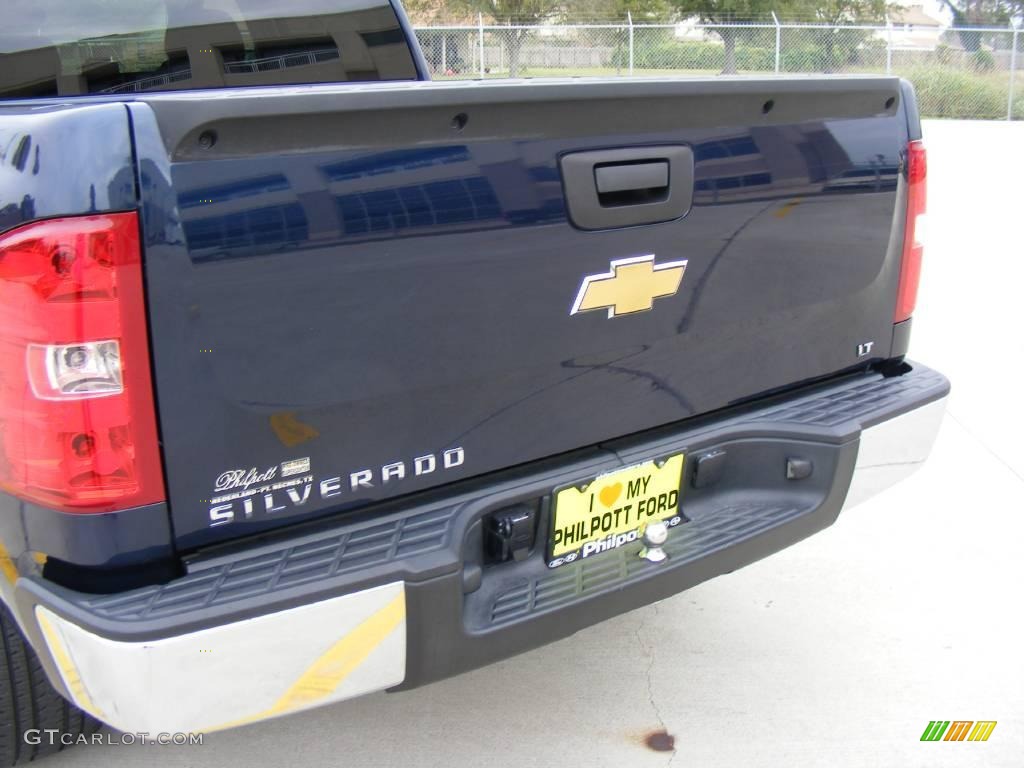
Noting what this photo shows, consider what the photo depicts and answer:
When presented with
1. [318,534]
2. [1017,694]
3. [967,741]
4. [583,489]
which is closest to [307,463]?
[318,534]

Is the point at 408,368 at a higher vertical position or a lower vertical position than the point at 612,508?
higher

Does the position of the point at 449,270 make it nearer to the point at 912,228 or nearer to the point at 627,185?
the point at 627,185

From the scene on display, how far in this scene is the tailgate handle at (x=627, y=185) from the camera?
6.56 ft

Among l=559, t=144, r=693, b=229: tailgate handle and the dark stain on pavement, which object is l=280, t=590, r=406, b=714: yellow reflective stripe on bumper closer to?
l=559, t=144, r=693, b=229: tailgate handle

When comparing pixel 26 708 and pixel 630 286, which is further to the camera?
pixel 26 708

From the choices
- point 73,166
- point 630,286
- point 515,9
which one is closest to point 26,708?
point 73,166

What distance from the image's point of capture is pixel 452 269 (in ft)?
6.12

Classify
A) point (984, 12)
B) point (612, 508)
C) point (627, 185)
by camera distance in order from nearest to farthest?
point (627, 185)
point (612, 508)
point (984, 12)

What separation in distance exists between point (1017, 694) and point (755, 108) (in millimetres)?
1842

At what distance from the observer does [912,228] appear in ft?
8.66

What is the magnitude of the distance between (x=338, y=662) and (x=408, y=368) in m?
0.56

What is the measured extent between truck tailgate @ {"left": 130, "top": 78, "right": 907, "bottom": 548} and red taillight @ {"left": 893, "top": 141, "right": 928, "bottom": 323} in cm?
14

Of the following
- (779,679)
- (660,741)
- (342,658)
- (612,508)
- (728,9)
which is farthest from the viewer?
(728,9)

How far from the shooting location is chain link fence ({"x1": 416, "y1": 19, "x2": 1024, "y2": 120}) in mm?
20000
